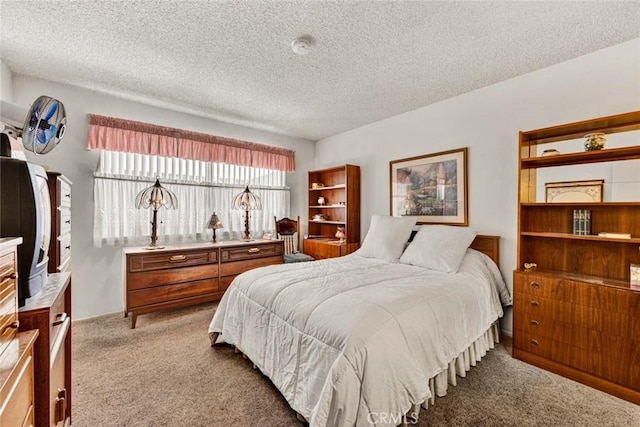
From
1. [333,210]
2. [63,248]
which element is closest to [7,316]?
[63,248]

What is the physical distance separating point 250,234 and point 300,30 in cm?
304

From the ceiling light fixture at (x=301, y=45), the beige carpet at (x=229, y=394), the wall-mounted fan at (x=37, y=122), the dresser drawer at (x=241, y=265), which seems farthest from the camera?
the dresser drawer at (x=241, y=265)

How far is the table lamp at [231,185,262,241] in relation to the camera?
4059mm

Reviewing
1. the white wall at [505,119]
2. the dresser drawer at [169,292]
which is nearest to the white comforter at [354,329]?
the white wall at [505,119]

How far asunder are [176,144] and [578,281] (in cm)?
429

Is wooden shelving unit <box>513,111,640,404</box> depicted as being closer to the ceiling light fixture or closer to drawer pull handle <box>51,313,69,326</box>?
the ceiling light fixture

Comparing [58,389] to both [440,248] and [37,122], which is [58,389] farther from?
[440,248]

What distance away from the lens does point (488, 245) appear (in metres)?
2.84

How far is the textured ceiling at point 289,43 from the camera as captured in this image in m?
1.82

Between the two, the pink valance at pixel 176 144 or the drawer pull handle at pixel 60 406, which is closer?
the drawer pull handle at pixel 60 406

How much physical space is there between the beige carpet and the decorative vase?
1.74 metres

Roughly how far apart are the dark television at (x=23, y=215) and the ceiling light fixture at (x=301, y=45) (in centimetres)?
180

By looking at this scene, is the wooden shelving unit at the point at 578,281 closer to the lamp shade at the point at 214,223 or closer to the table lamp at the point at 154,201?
the lamp shade at the point at 214,223

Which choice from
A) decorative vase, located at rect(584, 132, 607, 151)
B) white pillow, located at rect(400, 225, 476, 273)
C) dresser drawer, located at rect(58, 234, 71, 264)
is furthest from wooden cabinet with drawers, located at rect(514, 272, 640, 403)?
dresser drawer, located at rect(58, 234, 71, 264)
